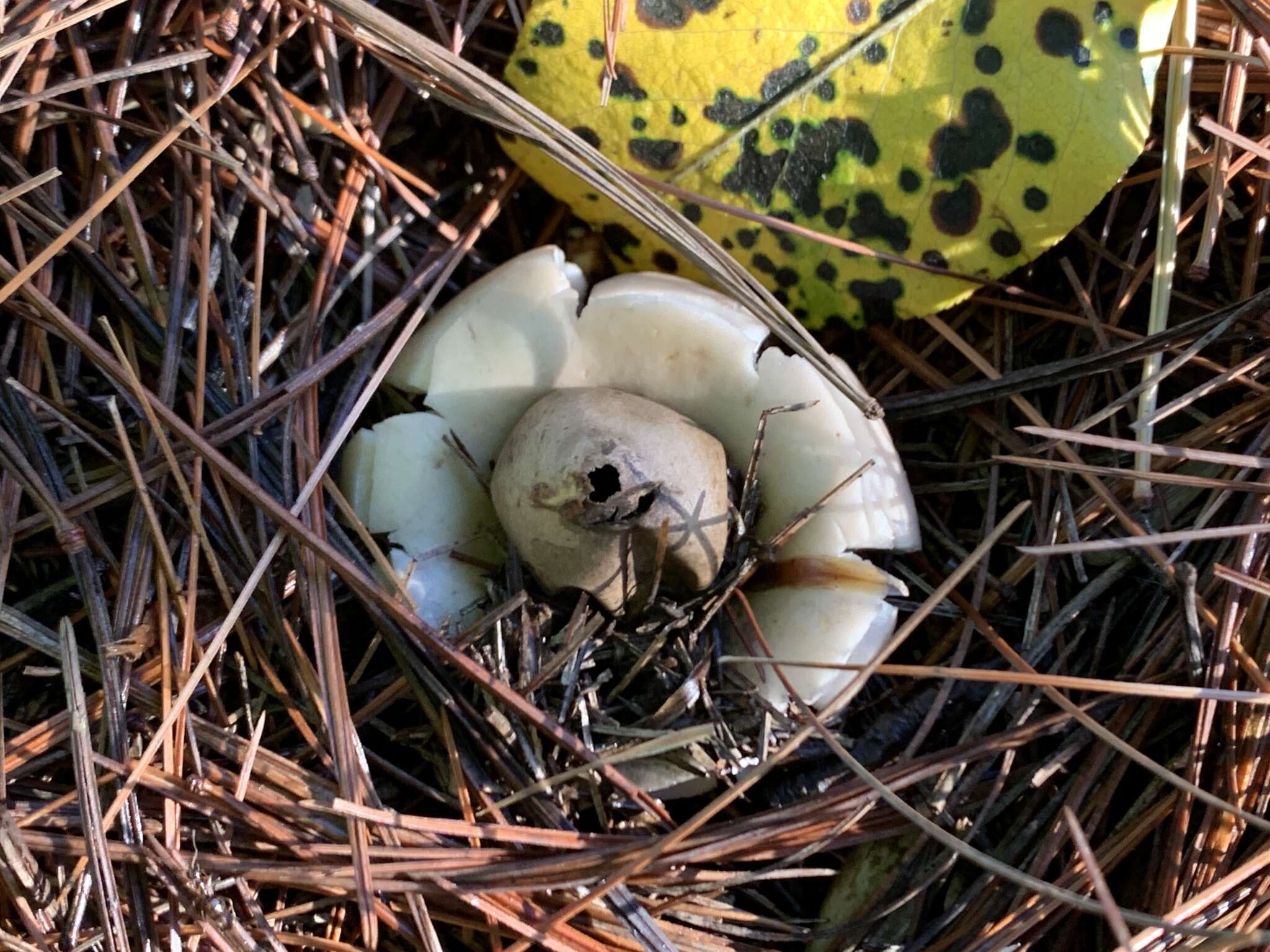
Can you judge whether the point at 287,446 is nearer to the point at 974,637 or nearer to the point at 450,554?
the point at 450,554

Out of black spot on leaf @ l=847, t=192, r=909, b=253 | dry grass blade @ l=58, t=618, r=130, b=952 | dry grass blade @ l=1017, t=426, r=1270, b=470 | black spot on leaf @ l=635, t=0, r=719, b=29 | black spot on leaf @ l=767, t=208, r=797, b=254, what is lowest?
dry grass blade @ l=58, t=618, r=130, b=952

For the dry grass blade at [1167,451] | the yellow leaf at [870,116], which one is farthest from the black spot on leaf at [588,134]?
the dry grass blade at [1167,451]

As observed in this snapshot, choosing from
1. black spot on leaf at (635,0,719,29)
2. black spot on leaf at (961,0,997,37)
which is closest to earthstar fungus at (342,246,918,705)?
A: black spot on leaf at (635,0,719,29)

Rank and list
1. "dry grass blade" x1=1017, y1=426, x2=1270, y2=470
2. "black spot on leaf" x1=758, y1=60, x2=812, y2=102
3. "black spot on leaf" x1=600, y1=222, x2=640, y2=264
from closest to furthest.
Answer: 1. "dry grass blade" x1=1017, y1=426, x2=1270, y2=470
2. "black spot on leaf" x1=758, y1=60, x2=812, y2=102
3. "black spot on leaf" x1=600, y1=222, x2=640, y2=264

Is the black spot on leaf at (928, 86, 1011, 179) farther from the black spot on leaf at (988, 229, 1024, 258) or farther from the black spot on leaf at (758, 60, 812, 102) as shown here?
the black spot on leaf at (758, 60, 812, 102)

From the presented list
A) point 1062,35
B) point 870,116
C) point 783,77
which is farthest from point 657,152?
point 1062,35

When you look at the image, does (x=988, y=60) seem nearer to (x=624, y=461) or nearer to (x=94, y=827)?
(x=624, y=461)
